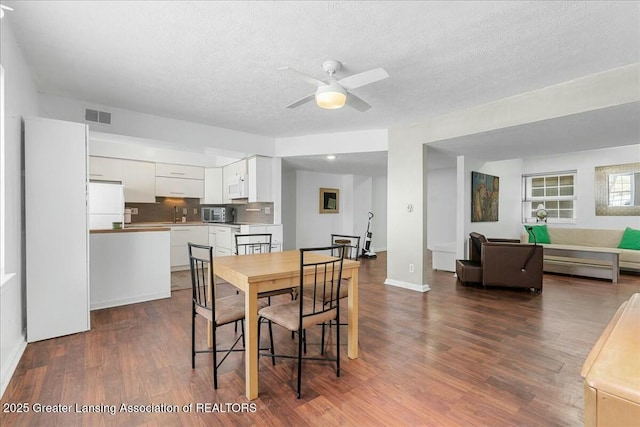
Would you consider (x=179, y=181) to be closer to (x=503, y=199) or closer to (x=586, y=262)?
(x=503, y=199)

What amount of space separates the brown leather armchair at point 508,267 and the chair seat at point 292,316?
3.38 m

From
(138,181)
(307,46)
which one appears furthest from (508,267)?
(138,181)

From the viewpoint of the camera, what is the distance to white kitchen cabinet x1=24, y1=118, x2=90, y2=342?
270 cm

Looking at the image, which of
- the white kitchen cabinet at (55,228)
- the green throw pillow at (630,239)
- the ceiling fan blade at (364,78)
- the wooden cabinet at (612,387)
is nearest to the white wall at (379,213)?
the green throw pillow at (630,239)

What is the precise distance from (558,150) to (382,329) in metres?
4.30

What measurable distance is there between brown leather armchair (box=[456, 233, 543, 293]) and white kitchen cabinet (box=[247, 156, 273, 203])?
141 inches

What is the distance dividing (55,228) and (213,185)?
155 inches

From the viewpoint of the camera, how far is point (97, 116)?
388 centimetres

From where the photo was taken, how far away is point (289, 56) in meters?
2.60

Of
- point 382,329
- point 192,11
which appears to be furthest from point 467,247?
point 192,11

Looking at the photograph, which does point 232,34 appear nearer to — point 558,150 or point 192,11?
point 192,11

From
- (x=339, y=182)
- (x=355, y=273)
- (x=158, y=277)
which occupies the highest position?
(x=339, y=182)

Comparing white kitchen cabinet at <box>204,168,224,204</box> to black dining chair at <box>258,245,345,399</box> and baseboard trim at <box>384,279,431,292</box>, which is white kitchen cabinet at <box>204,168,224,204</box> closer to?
baseboard trim at <box>384,279,431,292</box>

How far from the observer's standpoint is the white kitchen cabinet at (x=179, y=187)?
6078 mm
